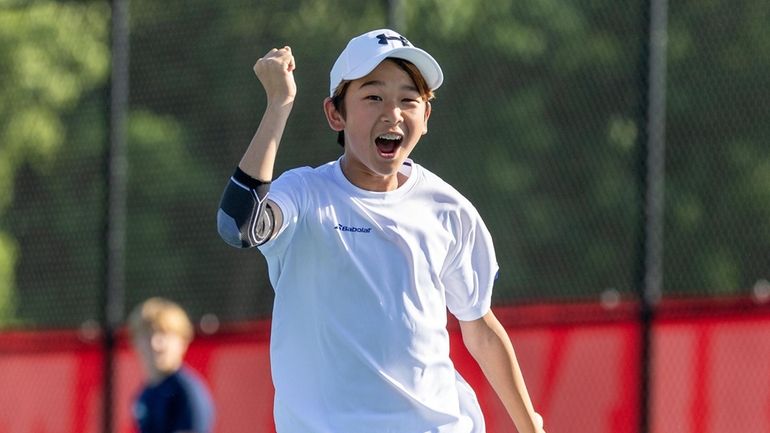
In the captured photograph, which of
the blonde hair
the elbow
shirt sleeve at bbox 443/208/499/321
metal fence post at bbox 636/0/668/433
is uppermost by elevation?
metal fence post at bbox 636/0/668/433

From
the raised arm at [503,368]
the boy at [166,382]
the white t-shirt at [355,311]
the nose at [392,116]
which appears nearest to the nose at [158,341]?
the boy at [166,382]

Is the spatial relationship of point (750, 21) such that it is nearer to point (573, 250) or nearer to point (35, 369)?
point (573, 250)

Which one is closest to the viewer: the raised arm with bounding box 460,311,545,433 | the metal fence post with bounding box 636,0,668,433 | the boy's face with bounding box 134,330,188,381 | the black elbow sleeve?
the black elbow sleeve

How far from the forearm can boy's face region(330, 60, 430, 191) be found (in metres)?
0.30

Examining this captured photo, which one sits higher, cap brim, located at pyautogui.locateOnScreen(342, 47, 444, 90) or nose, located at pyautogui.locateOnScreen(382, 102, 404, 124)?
cap brim, located at pyautogui.locateOnScreen(342, 47, 444, 90)

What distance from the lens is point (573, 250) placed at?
15.9 m

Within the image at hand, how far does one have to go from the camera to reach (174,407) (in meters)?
8.02

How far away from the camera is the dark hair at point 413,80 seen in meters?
4.42

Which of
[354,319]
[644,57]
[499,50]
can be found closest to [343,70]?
[354,319]

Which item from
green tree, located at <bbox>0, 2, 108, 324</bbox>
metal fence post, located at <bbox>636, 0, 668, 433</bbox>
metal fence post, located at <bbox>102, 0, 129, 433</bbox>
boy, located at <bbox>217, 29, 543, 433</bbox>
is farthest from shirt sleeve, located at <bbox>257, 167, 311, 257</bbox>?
green tree, located at <bbox>0, 2, 108, 324</bbox>

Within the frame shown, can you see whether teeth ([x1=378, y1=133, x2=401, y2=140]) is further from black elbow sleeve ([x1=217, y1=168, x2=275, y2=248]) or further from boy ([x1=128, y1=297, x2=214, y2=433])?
boy ([x1=128, y1=297, x2=214, y2=433])

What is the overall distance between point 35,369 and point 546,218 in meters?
6.37

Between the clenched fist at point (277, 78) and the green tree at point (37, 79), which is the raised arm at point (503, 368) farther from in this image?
the green tree at point (37, 79)

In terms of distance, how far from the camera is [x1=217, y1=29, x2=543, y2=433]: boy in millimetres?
4332
